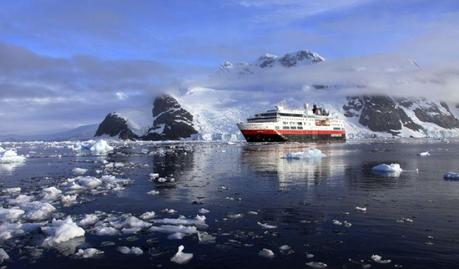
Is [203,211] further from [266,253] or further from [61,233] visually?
[266,253]

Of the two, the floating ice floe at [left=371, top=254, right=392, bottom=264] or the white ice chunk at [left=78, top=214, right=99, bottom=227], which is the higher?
the white ice chunk at [left=78, top=214, right=99, bottom=227]

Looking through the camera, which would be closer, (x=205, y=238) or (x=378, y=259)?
(x=378, y=259)

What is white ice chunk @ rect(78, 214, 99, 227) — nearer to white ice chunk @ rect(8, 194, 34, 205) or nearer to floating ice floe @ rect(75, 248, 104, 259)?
floating ice floe @ rect(75, 248, 104, 259)

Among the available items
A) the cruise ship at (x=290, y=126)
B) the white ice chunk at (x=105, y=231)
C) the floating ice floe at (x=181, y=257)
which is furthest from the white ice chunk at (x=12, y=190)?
the cruise ship at (x=290, y=126)

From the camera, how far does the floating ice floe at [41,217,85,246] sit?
47.9 feet

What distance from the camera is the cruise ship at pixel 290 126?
110562 mm

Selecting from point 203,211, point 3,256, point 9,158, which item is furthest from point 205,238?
point 9,158

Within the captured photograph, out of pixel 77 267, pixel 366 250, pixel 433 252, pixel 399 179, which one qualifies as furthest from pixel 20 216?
pixel 399 179

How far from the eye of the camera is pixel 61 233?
1486 cm

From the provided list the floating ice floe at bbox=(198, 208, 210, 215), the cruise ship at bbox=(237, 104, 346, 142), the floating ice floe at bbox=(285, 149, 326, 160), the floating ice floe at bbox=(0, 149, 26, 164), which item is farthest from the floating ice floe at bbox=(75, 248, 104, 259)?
the cruise ship at bbox=(237, 104, 346, 142)

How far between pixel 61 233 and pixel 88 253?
6.43ft

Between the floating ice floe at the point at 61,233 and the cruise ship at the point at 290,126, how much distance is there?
94916mm

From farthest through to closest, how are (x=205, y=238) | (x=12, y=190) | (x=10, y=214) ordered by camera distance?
1. (x=12, y=190)
2. (x=10, y=214)
3. (x=205, y=238)

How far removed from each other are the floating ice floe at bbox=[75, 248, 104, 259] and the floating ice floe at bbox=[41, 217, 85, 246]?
146cm
